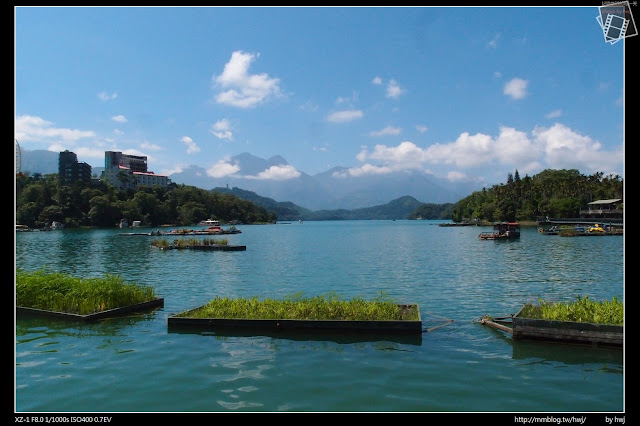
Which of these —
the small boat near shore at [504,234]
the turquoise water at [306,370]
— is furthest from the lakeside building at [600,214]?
the turquoise water at [306,370]

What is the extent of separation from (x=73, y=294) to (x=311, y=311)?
1296cm

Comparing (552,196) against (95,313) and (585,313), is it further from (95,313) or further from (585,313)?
(95,313)

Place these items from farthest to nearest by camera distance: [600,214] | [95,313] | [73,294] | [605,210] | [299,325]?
[600,214]
[605,210]
[73,294]
[95,313]
[299,325]

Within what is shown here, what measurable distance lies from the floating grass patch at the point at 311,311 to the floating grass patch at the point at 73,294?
16.7 ft

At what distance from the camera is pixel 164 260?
2429 inches

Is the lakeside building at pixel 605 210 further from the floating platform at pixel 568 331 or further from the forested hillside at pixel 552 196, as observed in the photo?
the floating platform at pixel 568 331

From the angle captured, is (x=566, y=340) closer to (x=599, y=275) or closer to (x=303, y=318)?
(x=303, y=318)

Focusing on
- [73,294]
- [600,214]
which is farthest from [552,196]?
[73,294]

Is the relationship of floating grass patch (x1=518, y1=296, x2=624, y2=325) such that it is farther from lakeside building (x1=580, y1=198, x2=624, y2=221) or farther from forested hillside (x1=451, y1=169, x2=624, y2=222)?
forested hillside (x1=451, y1=169, x2=624, y2=222)

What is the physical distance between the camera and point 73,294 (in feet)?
79.4
